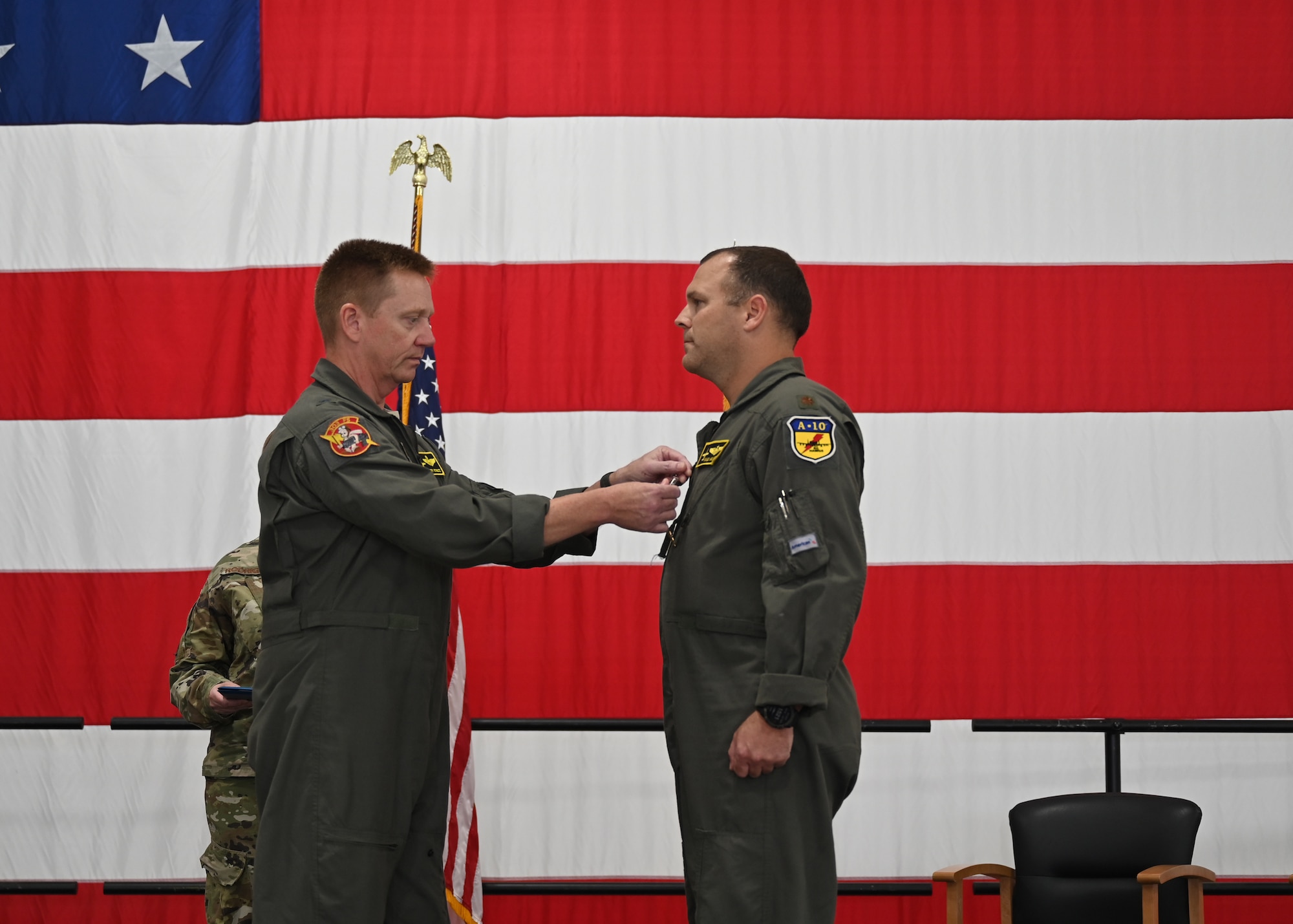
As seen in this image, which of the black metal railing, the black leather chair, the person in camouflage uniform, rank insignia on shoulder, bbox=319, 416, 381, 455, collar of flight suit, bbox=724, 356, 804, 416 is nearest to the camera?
rank insignia on shoulder, bbox=319, 416, 381, 455

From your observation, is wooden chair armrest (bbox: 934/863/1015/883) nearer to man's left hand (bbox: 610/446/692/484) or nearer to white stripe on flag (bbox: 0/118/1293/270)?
man's left hand (bbox: 610/446/692/484)

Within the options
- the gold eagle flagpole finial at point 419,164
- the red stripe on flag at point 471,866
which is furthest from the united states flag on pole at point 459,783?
the gold eagle flagpole finial at point 419,164

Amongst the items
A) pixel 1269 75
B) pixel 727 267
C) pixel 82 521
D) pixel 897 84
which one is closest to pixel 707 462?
pixel 727 267

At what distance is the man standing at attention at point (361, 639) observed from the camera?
6.43 ft

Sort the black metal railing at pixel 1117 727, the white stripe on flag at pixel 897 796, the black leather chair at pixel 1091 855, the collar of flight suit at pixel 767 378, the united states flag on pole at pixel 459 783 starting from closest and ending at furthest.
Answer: the collar of flight suit at pixel 767 378
the black leather chair at pixel 1091 855
the united states flag on pole at pixel 459 783
the black metal railing at pixel 1117 727
the white stripe on flag at pixel 897 796

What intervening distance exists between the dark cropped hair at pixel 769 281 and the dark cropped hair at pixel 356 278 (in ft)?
2.03

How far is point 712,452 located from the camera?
2.15m

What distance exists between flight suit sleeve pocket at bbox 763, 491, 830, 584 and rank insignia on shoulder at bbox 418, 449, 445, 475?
727 millimetres

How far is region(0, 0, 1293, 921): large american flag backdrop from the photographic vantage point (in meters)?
3.64

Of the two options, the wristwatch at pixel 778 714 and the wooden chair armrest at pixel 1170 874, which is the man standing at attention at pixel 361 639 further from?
the wooden chair armrest at pixel 1170 874

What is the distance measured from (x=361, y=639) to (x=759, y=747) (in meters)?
0.68

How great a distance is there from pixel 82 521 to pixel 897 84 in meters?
2.92

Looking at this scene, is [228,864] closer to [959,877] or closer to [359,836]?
[359,836]

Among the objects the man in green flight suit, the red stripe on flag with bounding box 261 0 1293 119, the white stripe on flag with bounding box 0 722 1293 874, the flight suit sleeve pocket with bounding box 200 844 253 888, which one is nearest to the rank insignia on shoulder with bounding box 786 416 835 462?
the man in green flight suit
